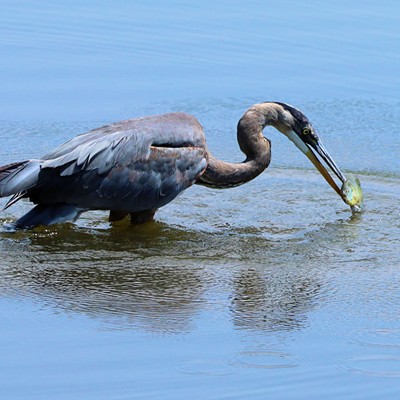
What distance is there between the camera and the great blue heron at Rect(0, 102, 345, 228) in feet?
28.6

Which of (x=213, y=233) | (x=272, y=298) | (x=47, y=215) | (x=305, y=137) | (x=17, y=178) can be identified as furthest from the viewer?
(x=305, y=137)

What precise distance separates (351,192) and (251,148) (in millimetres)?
959

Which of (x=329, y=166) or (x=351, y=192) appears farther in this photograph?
(x=329, y=166)

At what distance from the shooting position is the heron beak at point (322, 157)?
983 cm

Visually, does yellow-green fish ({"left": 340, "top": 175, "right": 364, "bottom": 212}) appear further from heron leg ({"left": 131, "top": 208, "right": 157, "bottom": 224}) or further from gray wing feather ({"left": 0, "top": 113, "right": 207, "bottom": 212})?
heron leg ({"left": 131, "top": 208, "right": 157, "bottom": 224})

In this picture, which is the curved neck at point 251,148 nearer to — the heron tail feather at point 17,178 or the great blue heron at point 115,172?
the great blue heron at point 115,172

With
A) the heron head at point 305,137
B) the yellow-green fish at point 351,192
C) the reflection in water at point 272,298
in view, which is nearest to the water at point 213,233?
the reflection in water at point 272,298

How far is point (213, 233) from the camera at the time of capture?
9.02m

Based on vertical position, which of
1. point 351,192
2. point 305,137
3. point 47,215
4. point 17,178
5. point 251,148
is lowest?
point 47,215

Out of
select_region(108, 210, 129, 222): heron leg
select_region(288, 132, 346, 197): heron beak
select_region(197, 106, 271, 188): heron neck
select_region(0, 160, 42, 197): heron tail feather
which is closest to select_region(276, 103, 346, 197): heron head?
select_region(288, 132, 346, 197): heron beak

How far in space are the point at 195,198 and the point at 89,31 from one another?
4.17 metres

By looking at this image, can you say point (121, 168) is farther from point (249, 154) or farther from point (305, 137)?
point (305, 137)

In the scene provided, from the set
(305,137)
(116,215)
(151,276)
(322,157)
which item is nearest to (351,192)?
(322,157)

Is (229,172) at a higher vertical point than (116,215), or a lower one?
higher
